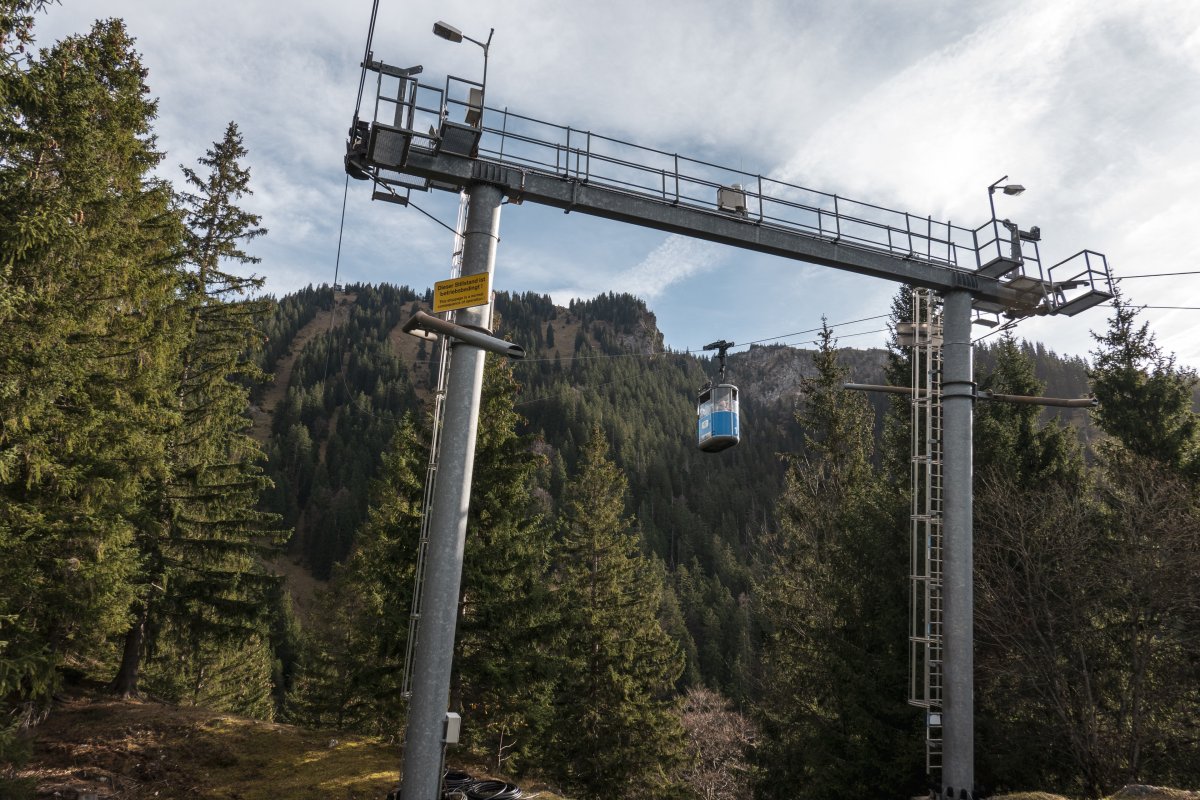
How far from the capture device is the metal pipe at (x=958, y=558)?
11703mm

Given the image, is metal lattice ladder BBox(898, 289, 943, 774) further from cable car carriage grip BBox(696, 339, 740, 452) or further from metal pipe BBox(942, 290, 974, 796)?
cable car carriage grip BBox(696, 339, 740, 452)

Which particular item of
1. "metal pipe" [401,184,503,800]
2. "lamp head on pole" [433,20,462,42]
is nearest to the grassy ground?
"metal pipe" [401,184,503,800]

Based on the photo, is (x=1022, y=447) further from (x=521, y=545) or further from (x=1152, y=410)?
(x=521, y=545)

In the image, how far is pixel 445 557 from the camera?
903 cm

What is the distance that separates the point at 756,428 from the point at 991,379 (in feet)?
529

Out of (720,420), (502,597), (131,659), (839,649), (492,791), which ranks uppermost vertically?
(720,420)

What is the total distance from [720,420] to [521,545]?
34.2 feet

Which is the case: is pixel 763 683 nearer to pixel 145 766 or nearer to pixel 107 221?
pixel 145 766

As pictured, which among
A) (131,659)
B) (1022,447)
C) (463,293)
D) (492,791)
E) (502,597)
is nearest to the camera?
(463,293)

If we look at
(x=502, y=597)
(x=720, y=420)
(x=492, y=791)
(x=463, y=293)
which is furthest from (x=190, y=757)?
(x=720, y=420)

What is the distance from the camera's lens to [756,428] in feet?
599

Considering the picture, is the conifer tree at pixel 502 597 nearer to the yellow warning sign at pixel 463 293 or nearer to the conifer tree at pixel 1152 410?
the yellow warning sign at pixel 463 293

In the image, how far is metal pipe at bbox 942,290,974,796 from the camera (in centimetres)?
1170

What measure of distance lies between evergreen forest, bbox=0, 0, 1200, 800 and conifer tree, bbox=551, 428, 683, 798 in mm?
118
